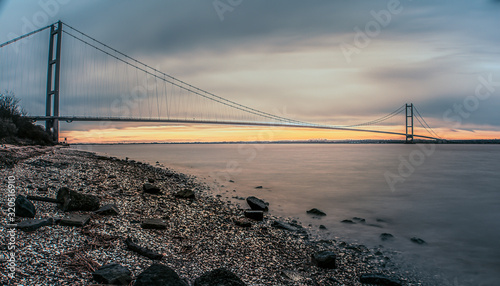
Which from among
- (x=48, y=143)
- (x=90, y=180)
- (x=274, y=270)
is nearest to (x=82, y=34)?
(x=48, y=143)

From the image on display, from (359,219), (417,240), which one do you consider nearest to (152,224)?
(417,240)

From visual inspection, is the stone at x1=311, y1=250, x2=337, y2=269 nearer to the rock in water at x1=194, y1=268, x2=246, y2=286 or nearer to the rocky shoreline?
the rocky shoreline

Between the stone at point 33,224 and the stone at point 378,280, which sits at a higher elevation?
the stone at point 33,224

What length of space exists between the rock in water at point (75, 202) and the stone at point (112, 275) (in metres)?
2.10

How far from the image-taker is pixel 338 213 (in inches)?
342

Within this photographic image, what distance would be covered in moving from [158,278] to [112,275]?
22.3 inches

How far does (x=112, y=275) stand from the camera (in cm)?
266

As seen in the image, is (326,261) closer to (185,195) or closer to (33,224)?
(33,224)

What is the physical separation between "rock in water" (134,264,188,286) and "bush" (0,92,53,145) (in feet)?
54.4

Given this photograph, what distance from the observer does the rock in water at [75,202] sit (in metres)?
4.39

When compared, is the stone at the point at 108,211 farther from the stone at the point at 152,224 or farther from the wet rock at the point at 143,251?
the wet rock at the point at 143,251

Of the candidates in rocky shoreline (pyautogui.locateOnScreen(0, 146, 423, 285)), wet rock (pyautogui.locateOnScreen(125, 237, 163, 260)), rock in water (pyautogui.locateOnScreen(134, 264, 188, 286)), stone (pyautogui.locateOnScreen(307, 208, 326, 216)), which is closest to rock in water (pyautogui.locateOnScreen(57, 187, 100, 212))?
rocky shoreline (pyautogui.locateOnScreen(0, 146, 423, 285))

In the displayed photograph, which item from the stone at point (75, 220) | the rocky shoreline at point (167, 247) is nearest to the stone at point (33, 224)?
the rocky shoreline at point (167, 247)

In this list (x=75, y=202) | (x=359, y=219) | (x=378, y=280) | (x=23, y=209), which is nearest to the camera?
(x=23, y=209)
